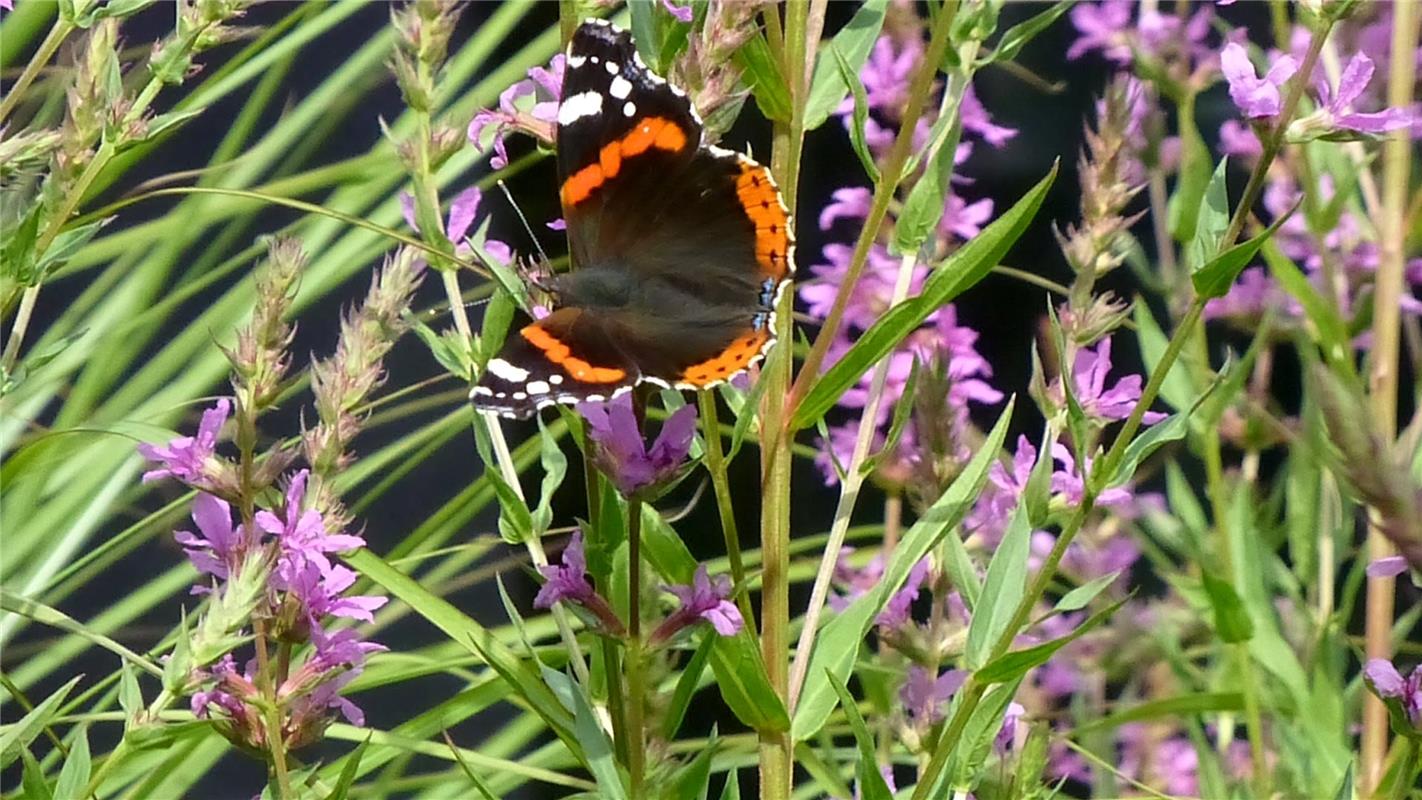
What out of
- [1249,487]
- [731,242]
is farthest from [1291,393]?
[731,242]

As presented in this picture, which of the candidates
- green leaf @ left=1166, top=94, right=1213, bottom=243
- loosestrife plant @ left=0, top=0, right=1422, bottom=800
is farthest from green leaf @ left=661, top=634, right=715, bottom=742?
green leaf @ left=1166, top=94, right=1213, bottom=243

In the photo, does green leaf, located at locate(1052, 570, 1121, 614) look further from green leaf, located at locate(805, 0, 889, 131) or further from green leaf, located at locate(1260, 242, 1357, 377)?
green leaf, located at locate(1260, 242, 1357, 377)

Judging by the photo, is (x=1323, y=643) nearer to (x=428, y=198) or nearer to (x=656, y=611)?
(x=656, y=611)

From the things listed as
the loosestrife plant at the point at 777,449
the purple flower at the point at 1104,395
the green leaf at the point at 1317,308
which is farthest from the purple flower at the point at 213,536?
the green leaf at the point at 1317,308

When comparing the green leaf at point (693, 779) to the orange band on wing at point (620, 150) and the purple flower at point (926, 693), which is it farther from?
the orange band on wing at point (620, 150)

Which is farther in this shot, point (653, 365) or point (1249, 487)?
point (1249, 487)

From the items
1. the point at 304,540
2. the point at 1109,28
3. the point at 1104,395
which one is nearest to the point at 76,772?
the point at 304,540
